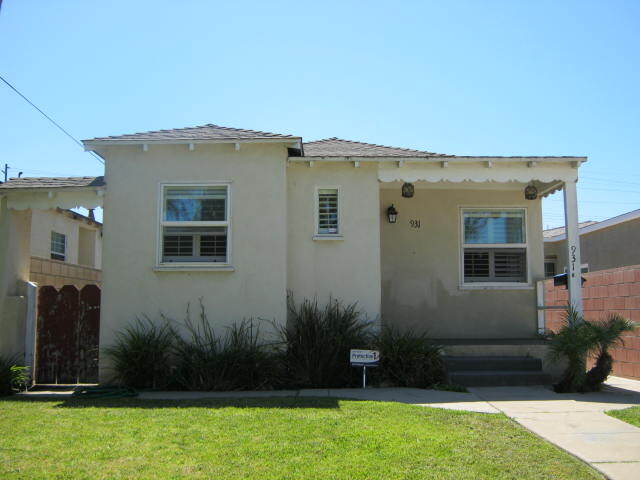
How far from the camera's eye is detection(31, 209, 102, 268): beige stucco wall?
16.9 m

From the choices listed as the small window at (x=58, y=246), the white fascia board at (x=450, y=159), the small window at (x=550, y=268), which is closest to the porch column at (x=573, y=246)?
the white fascia board at (x=450, y=159)

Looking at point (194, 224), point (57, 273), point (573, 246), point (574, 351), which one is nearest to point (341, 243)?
point (194, 224)

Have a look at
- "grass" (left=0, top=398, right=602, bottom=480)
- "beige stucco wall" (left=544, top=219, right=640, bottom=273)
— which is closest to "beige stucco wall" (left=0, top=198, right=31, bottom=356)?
"grass" (left=0, top=398, right=602, bottom=480)

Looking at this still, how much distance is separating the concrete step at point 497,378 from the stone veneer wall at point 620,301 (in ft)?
5.07

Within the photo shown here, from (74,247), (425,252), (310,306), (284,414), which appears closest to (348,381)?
(310,306)

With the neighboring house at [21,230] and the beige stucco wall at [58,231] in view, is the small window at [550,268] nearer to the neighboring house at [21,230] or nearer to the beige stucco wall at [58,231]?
the beige stucco wall at [58,231]

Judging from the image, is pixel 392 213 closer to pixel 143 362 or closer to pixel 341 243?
pixel 341 243

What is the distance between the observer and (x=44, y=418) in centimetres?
722

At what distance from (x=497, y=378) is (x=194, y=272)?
16.7 feet

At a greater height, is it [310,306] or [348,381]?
[310,306]

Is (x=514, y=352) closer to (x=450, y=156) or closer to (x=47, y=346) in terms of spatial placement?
(x=450, y=156)

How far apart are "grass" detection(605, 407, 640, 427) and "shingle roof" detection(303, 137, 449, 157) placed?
201 inches

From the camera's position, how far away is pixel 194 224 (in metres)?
10.0

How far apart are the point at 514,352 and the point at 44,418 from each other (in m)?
7.21
